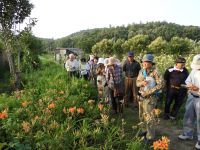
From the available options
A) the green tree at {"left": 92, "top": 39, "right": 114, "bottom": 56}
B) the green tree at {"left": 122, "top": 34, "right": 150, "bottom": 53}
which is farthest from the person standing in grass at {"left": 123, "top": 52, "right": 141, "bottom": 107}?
the green tree at {"left": 92, "top": 39, "right": 114, "bottom": 56}

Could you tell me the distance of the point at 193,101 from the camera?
6.00 meters

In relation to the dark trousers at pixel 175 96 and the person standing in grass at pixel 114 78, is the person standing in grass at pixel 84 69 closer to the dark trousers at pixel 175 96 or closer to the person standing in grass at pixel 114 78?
the person standing in grass at pixel 114 78

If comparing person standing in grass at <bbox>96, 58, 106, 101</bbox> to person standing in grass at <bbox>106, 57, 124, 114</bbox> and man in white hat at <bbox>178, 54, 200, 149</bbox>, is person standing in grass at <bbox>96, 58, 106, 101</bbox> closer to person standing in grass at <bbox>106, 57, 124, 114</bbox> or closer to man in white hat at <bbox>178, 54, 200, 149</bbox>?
person standing in grass at <bbox>106, 57, 124, 114</bbox>

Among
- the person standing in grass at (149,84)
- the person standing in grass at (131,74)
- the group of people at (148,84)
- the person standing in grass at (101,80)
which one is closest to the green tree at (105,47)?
the group of people at (148,84)

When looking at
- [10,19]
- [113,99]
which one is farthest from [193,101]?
[10,19]

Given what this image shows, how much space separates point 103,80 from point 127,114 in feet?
3.83

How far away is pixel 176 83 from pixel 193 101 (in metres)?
1.60

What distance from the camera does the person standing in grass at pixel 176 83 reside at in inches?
294

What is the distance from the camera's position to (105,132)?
15.3 feet

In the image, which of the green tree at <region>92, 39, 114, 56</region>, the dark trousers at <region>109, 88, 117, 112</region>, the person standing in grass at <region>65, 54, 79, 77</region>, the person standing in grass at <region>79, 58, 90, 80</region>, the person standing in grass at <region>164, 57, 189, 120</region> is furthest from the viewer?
the green tree at <region>92, 39, 114, 56</region>

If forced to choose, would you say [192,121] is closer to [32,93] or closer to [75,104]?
[75,104]

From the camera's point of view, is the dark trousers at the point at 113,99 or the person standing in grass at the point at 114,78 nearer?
the person standing in grass at the point at 114,78

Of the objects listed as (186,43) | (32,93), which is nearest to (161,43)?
(186,43)

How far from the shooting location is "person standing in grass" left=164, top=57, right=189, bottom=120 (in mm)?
7461
